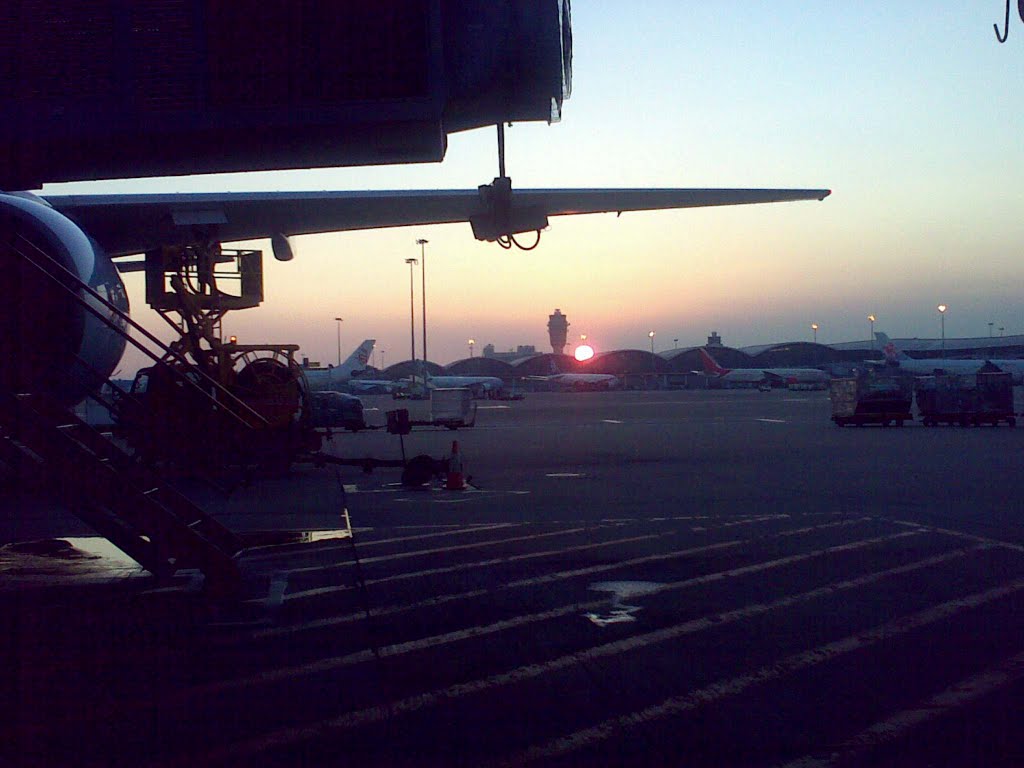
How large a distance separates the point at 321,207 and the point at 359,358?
5596 centimetres

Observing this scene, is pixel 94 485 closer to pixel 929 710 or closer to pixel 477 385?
pixel 929 710

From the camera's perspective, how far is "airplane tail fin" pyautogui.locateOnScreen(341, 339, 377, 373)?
71.2m

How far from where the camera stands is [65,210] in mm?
14656

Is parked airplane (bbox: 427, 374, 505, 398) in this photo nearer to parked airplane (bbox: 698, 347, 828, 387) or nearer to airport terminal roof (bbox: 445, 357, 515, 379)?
parked airplane (bbox: 698, 347, 828, 387)

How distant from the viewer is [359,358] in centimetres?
7219

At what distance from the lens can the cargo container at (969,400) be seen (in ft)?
120

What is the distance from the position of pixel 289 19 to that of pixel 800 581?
6484 mm

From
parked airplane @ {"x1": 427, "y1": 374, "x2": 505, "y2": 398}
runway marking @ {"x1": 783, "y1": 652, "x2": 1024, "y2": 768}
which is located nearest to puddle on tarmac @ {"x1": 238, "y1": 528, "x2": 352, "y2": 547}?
runway marking @ {"x1": 783, "y1": 652, "x2": 1024, "y2": 768}

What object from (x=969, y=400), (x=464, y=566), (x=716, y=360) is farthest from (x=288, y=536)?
(x=716, y=360)

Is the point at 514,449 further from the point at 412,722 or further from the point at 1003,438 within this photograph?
the point at 412,722

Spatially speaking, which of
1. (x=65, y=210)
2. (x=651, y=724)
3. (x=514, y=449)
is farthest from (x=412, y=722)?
(x=514, y=449)

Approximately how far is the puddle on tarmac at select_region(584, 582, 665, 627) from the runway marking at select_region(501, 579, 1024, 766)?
1.50 meters

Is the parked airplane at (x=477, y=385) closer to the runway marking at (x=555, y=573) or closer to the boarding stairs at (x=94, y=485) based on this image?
the runway marking at (x=555, y=573)

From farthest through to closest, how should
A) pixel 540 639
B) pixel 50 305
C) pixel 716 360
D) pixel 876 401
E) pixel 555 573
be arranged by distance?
pixel 716 360 < pixel 876 401 < pixel 50 305 < pixel 555 573 < pixel 540 639
